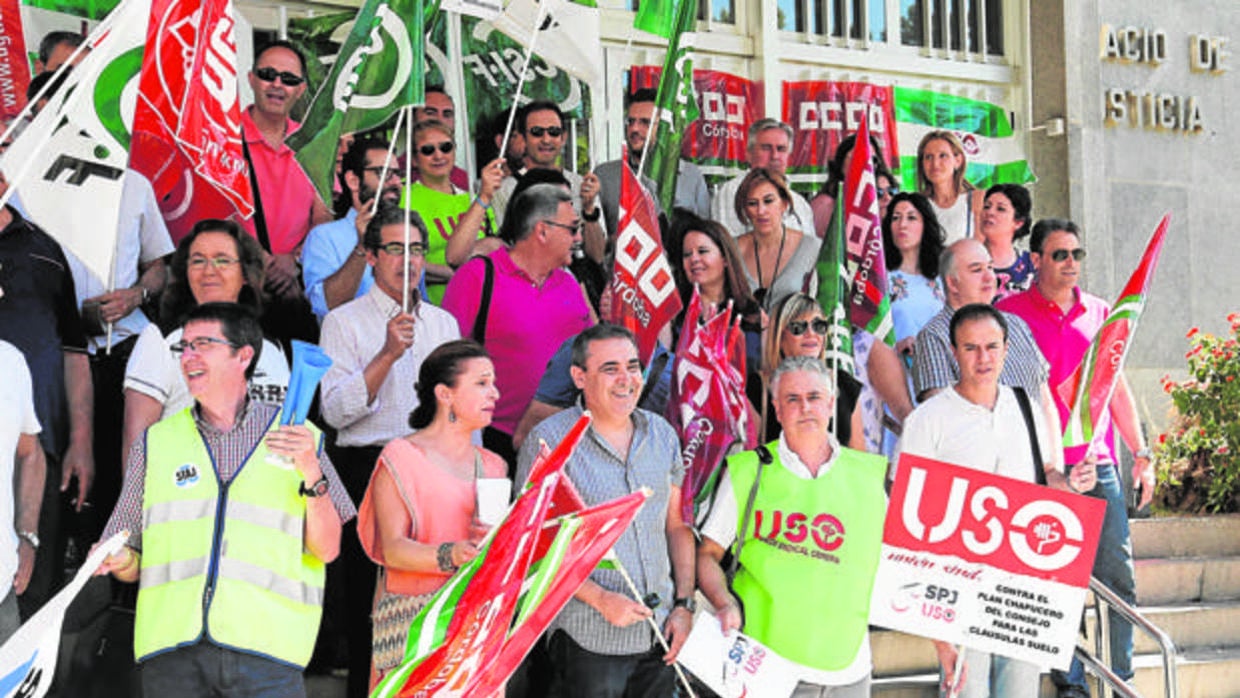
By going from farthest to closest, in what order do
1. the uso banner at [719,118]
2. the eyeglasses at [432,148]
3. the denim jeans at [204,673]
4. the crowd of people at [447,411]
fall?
the uso banner at [719,118], the eyeglasses at [432,148], the crowd of people at [447,411], the denim jeans at [204,673]

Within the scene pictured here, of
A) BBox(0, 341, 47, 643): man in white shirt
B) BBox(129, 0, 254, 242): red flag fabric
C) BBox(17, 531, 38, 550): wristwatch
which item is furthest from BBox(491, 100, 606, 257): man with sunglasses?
BBox(17, 531, 38, 550): wristwatch

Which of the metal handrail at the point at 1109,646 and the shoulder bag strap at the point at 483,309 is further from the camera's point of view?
the metal handrail at the point at 1109,646

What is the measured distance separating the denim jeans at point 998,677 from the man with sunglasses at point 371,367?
7.69 ft

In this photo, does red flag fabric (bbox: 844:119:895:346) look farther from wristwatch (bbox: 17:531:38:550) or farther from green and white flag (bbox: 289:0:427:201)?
wristwatch (bbox: 17:531:38:550)

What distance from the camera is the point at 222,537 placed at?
5.32m

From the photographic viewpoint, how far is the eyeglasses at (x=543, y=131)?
27.9 ft

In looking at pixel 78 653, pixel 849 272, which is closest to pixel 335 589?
pixel 78 653

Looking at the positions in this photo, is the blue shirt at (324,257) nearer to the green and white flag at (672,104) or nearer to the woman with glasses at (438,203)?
the woman with glasses at (438,203)

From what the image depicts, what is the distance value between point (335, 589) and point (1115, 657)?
3489 mm

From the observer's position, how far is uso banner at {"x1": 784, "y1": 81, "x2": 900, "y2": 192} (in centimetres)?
1197

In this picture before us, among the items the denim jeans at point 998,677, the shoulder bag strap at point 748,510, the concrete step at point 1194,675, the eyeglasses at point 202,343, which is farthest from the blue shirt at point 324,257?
the concrete step at point 1194,675

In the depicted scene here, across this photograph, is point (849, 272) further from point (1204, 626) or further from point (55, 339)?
point (55, 339)

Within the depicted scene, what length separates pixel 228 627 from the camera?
526 centimetres

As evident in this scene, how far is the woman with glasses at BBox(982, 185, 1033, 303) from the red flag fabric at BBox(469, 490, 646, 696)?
190 inches
